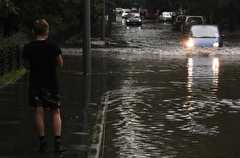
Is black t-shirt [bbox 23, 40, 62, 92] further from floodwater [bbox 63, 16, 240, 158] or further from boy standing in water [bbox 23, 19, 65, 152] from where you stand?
floodwater [bbox 63, 16, 240, 158]

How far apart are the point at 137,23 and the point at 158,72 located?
2441 inches

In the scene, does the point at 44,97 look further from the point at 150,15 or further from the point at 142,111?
the point at 150,15

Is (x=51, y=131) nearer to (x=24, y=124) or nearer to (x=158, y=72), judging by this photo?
(x=24, y=124)

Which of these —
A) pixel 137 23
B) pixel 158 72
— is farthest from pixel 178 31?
pixel 158 72

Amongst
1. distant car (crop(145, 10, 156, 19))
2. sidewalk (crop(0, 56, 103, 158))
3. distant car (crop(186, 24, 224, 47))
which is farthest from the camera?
distant car (crop(145, 10, 156, 19))

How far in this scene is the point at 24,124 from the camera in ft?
36.1

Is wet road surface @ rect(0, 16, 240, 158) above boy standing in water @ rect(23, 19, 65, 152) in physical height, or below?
below

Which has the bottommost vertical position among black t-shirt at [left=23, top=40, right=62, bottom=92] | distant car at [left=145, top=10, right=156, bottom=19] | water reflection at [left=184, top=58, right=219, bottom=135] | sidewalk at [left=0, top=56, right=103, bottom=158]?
distant car at [left=145, top=10, right=156, bottom=19]

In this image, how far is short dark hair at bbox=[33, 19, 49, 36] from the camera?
8.71 m

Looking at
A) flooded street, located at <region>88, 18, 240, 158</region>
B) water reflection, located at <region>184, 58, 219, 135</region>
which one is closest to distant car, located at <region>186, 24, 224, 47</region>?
water reflection, located at <region>184, 58, 219, 135</region>

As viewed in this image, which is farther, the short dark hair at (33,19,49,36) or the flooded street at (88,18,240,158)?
the flooded street at (88,18,240,158)

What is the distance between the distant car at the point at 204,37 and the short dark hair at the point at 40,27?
25.5 metres

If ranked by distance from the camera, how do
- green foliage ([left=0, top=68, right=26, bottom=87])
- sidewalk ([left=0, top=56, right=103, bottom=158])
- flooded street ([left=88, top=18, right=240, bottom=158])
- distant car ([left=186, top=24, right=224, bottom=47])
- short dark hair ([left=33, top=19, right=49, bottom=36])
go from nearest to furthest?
short dark hair ([left=33, top=19, right=49, bottom=36]), sidewalk ([left=0, top=56, right=103, bottom=158]), flooded street ([left=88, top=18, right=240, bottom=158]), green foliage ([left=0, top=68, right=26, bottom=87]), distant car ([left=186, top=24, right=224, bottom=47])

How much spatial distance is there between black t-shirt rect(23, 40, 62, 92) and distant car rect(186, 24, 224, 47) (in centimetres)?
2535
